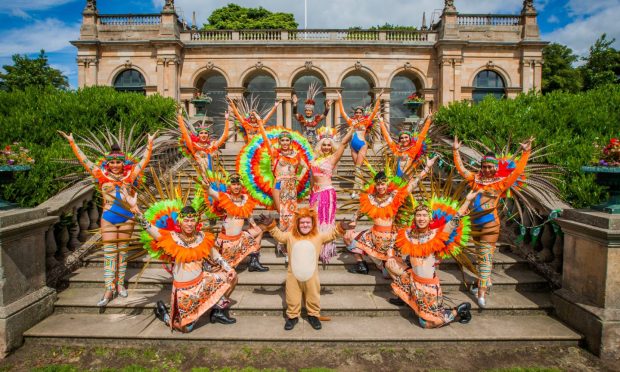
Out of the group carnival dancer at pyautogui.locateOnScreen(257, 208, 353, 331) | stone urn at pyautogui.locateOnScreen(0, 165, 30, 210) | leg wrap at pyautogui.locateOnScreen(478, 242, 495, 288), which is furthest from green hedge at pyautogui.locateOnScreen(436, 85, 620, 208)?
stone urn at pyautogui.locateOnScreen(0, 165, 30, 210)

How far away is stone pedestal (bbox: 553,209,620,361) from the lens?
3.91 metres

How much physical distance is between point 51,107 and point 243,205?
24.1 feet

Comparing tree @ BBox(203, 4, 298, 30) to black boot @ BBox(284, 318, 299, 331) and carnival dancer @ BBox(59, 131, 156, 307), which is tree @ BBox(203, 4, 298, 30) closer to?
carnival dancer @ BBox(59, 131, 156, 307)

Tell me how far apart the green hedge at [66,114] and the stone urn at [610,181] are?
27.4ft

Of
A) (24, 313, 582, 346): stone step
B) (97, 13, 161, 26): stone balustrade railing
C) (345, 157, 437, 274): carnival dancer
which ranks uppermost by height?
(97, 13, 161, 26): stone balustrade railing

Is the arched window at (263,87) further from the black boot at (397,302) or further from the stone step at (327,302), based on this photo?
the black boot at (397,302)

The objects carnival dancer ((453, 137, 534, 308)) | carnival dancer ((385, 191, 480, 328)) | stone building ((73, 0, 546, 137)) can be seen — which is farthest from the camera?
stone building ((73, 0, 546, 137))

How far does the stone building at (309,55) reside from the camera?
21.4 metres

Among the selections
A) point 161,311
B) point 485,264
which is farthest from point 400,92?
point 161,311

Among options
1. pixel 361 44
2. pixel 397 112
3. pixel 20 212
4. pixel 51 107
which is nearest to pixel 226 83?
pixel 361 44

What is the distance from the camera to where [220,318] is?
170 inches

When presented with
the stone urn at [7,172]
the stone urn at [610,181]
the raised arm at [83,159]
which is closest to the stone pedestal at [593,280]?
the stone urn at [610,181]

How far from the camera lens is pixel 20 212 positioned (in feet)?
14.0

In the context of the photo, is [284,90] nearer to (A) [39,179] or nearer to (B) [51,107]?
(B) [51,107]
